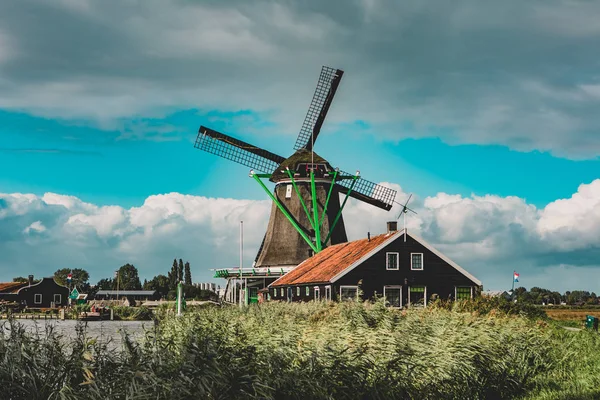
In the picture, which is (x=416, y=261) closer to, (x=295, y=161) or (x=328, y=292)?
(x=328, y=292)

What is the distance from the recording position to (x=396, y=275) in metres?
37.2

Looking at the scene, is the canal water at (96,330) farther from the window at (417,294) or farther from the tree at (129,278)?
the tree at (129,278)

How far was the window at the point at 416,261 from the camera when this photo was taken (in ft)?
123

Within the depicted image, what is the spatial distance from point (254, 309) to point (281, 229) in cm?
2440

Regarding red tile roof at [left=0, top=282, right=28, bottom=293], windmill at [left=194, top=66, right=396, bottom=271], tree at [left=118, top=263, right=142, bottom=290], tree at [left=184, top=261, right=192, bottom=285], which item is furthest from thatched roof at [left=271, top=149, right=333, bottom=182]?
tree at [left=118, top=263, right=142, bottom=290]

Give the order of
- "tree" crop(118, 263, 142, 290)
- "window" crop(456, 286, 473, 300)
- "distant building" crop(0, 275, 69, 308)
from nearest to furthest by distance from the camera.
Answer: "window" crop(456, 286, 473, 300) → "distant building" crop(0, 275, 69, 308) → "tree" crop(118, 263, 142, 290)

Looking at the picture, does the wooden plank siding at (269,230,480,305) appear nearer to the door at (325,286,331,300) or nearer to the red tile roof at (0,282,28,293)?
the door at (325,286,331,300)

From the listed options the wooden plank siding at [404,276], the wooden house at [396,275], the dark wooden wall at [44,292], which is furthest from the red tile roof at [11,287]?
the wooden plank siding at [404,276]

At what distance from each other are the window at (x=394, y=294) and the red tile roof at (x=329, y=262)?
2.17 metres

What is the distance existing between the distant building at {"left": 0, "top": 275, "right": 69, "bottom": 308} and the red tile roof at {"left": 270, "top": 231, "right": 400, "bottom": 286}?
50.2 metres

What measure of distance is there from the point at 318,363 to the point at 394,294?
1007 inches

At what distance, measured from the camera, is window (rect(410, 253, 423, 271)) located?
3759cm

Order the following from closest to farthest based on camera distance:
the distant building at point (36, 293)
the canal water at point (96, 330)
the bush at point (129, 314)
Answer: the canal water at point (96, 330) → the bush at point (129, 314) → the distant building at point (36, 293)

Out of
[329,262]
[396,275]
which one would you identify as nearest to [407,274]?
[396,275]
